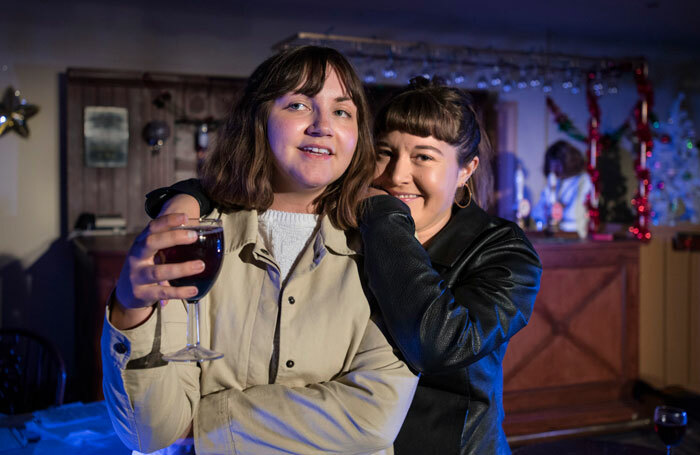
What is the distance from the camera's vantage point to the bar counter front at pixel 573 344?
4.22 meters

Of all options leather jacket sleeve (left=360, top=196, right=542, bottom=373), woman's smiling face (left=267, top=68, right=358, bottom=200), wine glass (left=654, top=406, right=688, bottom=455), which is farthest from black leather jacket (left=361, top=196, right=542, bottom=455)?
wine glass (left=654, top=406, right=688, bottom=455)

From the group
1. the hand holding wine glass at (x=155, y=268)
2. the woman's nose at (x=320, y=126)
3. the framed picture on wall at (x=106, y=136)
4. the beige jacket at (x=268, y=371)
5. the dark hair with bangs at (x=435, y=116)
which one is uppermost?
the framed picture on wall at (x=106, y=136)

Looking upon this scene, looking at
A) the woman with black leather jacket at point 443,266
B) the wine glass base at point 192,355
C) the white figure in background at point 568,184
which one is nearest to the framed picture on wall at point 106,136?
the white figure in background at point 568,184

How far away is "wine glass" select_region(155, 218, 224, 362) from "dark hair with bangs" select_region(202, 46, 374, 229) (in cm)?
32

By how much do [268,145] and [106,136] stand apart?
4746mm

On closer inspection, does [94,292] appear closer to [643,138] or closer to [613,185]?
[643,138]

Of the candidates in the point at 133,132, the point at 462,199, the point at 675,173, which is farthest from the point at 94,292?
the point at 675,173

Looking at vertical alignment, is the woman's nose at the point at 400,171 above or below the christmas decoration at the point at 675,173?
below

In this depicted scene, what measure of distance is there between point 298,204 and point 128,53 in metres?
4.94

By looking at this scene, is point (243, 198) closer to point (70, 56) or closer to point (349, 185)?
point (349, 185)

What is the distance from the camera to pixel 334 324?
1.28 meters

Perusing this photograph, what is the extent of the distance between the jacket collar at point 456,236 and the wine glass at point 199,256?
2.48 ft

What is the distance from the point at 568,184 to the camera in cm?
721

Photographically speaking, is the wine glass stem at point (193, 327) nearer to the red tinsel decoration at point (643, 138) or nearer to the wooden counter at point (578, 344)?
the wooden counter at point (578, 344)
